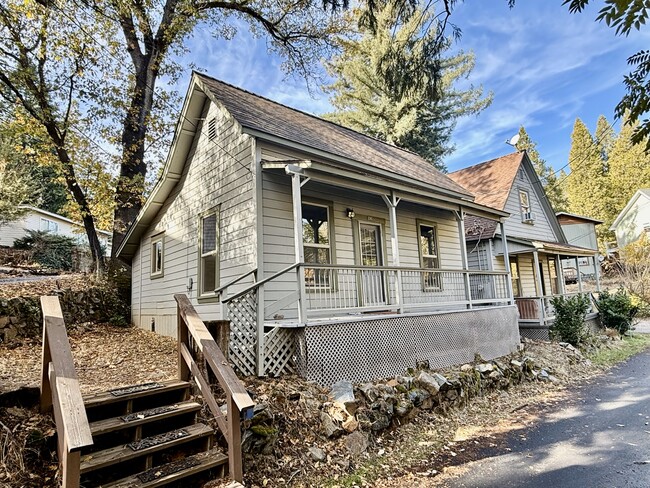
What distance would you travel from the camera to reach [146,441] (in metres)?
3.60

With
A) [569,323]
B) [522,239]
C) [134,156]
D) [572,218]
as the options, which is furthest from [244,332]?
[572,218]

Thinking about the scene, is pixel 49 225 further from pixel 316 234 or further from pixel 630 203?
pixel 630 203

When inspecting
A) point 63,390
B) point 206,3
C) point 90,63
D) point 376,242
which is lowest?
point 63,390

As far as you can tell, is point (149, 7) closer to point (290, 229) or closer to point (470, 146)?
point (290, 229)

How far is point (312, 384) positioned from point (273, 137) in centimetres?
447

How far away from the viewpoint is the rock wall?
8820 millimetres

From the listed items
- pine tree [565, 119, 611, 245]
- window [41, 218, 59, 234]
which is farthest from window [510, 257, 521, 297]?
window [41, 218, 59, 234]

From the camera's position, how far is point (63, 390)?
2.80 meters

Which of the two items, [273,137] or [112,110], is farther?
[112,110]

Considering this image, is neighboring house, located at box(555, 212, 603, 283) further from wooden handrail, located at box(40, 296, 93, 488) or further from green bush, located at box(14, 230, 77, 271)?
green bush, located at box(14, 230, 77, 271)

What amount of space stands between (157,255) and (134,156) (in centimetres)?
511

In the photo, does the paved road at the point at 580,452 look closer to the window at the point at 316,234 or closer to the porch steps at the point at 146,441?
the porch steps at the point at 146,441

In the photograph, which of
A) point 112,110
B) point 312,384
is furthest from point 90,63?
point 312,384

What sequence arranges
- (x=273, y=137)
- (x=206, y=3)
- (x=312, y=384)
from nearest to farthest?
(x=312, y=384), (x=273, y=137), (x=206, y=3)
